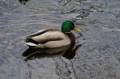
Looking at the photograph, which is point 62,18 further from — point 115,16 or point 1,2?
point 1,2

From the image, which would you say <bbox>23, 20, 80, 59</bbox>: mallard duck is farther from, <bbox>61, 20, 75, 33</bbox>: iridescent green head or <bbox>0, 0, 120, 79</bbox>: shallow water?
<bbox>0, 0, 120, 79</bbox>: shallow water

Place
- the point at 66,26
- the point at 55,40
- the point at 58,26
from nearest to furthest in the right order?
the point at 55,40 < the point at 66,26 < the point at 58,26

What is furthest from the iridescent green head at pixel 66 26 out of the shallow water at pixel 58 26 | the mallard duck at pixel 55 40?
the shallow water at pixel 58 26

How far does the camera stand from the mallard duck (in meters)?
9.00

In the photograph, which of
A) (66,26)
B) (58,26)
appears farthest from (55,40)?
(58,26)

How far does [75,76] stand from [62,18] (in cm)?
307

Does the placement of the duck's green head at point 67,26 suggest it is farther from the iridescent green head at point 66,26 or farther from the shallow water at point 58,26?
the shallow water at point 58,26

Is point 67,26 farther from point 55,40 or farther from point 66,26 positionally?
point 55,40

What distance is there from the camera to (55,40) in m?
9.20

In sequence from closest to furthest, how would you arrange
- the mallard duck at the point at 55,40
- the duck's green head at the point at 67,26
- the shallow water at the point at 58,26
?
the shallow water at the point at 58,26
the mallard duck at the point at 55,40
the duck's green head at the point at 67,26

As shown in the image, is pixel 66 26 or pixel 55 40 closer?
pixel 55 40

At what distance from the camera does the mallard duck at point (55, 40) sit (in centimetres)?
900

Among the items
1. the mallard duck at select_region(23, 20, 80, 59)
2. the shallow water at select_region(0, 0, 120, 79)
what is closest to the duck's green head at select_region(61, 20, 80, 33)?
the mallard duck at select_region(23, 20, 80, 59)

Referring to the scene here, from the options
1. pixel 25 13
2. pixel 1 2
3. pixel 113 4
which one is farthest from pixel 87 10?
pixel 1 2
